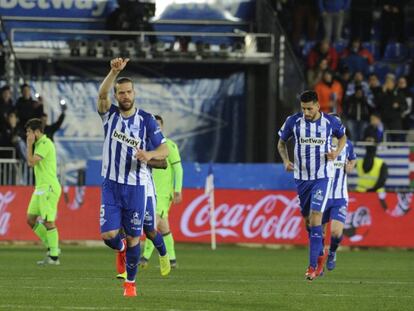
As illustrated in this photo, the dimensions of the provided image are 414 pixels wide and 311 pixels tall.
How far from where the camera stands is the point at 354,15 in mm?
35531

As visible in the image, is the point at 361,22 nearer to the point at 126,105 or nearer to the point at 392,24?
the point at 392,24

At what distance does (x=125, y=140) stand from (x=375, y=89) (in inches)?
740

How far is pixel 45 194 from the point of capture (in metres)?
21.1

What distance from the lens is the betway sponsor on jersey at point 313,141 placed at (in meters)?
17.8

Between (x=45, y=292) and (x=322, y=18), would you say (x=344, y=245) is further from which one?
(x=45, y=292)

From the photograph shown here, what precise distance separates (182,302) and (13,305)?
1.71m

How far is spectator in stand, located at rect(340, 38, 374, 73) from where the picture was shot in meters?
33.4

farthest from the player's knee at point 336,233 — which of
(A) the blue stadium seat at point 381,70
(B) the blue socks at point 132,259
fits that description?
(A) the blue stadium seat at point 381,70

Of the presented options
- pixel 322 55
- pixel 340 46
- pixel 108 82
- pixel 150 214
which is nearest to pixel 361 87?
pixel 322 55

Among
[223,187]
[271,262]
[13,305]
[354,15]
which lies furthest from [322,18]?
[13,305]

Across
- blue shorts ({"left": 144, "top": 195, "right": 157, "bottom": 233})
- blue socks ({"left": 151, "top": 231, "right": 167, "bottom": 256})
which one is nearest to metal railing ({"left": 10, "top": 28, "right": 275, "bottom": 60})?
blue socks ({"left": 151, "top": 231, "right": 167, "bottom": 256})

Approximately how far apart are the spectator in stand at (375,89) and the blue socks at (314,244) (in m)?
13.9

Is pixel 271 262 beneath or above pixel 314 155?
beneath

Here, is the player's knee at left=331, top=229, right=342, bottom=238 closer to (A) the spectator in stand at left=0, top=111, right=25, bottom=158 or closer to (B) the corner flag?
(B) the corner flag
